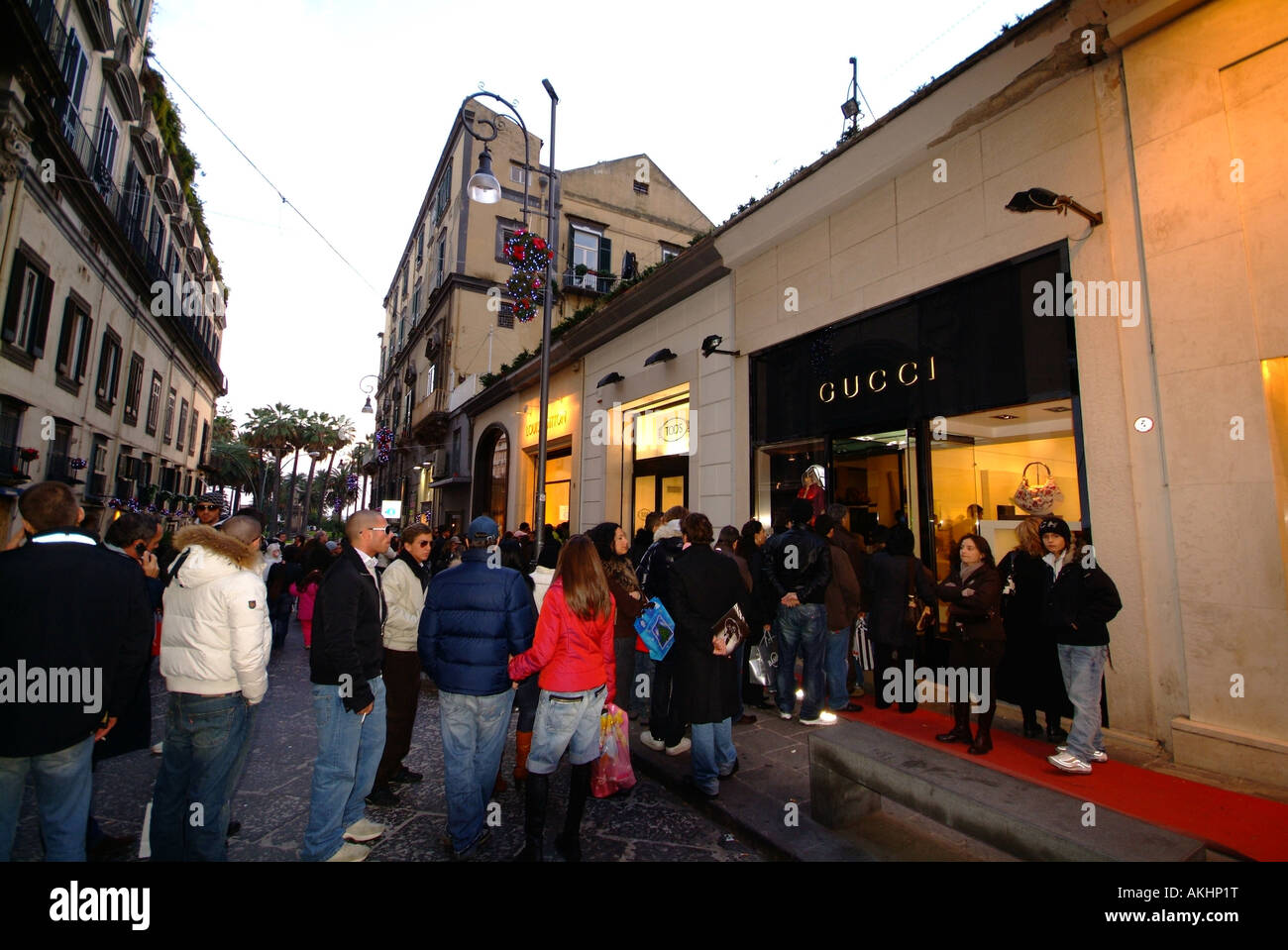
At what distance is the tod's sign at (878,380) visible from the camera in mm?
7152

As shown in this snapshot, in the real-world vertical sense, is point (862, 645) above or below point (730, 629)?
below

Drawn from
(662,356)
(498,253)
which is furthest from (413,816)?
(498,253)

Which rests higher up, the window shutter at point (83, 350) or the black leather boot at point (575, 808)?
the window shutter at point (83, 350)

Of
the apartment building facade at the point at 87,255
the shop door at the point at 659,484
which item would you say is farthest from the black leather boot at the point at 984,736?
the apartment building facade at the point at 87,255

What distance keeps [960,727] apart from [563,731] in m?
3.85

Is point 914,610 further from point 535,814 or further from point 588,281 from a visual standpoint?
point 588,281

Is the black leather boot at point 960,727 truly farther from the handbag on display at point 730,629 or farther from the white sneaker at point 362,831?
the white sneaker at point 362,831

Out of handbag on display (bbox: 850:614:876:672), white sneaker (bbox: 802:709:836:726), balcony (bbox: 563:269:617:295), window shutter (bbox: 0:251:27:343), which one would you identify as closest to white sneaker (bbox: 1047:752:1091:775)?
white sneaker (bbox: 802:709:836:726)

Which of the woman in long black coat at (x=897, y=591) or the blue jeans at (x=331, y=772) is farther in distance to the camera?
the woman in long black coat at (x=897, y=591)

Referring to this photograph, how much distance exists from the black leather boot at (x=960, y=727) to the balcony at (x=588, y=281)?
62.2ft

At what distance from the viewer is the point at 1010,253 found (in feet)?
20.4

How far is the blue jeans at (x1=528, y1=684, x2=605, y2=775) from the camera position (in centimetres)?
338

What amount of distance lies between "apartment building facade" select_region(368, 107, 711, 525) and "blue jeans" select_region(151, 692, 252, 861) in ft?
59.7

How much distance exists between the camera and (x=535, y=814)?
3.35 metres
